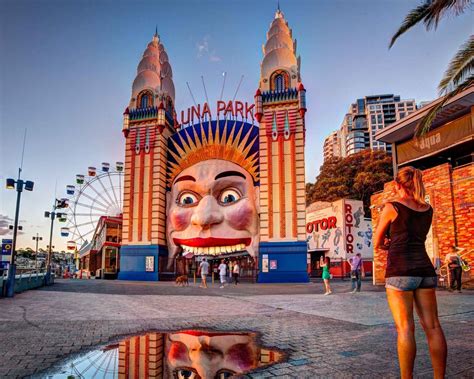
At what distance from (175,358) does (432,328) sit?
2.71 m

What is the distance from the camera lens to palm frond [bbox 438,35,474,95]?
23.8ft

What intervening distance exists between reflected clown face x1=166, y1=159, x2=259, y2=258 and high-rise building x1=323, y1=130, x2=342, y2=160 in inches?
3617

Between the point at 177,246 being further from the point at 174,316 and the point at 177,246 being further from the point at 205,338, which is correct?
the point at 205,338

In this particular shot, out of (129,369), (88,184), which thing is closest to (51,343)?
(129,369)

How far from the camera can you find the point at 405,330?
105 inches

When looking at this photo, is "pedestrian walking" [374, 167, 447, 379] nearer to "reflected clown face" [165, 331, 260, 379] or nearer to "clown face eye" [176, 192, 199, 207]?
"reflected clown face" [165, 331, 260, 379]

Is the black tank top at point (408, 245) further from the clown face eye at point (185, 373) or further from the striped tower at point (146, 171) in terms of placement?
the striped tower at point (146, 171)

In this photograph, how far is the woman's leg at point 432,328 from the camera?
8.72ft

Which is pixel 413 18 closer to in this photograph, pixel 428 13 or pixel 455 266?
pixel 428 13

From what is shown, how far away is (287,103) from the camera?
2398 centimetres

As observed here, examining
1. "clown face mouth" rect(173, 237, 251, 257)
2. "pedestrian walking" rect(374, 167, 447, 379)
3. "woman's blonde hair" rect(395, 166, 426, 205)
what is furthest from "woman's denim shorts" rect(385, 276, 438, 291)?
"clown face mouth" rect(173, 237, 251, 257)

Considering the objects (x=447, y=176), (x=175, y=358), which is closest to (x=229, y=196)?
(x=447, y=176)

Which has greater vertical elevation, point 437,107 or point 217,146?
point 217,146

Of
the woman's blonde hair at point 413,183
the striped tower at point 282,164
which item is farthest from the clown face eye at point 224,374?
the striped tower at point 282,164
